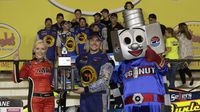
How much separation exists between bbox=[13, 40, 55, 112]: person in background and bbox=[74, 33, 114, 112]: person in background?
74cm

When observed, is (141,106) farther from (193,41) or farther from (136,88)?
(193,41)

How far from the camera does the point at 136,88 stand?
622 centimetres

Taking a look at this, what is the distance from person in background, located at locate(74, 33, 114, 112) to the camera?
641 cm

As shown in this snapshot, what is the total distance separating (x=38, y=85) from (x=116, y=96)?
107cm

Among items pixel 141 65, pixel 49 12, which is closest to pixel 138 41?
pixel 141 65

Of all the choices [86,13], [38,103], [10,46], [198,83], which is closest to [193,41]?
[198,83]

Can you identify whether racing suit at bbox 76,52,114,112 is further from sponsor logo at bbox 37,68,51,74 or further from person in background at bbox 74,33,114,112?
sponsor logo at bbox 37,68,51,74

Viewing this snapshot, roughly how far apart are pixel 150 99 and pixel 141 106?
0.14 m

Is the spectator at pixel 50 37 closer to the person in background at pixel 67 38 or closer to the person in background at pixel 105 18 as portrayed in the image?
the person in background at pixel 67 38

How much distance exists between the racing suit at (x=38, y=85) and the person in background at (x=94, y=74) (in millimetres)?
739

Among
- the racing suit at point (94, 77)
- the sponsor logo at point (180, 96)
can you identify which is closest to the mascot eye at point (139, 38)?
the racing suit at point (94, 77)

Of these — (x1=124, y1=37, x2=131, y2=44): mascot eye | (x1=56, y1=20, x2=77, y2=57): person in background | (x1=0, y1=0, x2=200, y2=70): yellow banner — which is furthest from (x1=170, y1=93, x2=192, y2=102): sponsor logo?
(x1=0, y1=0, x2=200, y2=70): yellow banner

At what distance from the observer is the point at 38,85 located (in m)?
7.13

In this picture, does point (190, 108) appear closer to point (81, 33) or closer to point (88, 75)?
point (88, 75)
